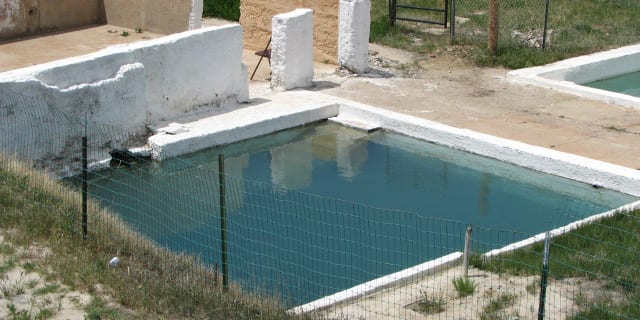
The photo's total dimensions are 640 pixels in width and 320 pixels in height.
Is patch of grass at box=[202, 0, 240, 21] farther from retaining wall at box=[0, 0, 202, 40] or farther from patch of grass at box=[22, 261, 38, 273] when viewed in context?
patch of grass at box=[22, 261, 38, 273]

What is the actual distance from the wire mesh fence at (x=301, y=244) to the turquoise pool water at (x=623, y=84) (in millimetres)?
6118

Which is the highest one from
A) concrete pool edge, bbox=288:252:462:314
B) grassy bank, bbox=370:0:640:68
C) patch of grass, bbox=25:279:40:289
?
grassy bank, bbox=370:0:640:68

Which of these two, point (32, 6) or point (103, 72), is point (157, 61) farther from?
point (32, 6)

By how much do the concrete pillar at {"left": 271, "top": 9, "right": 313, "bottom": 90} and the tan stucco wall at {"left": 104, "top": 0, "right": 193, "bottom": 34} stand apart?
12.1 feet

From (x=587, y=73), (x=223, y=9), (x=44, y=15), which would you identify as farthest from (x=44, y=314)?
(x=223, y=9)

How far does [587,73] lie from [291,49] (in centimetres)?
548

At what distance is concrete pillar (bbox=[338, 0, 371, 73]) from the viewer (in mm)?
17297

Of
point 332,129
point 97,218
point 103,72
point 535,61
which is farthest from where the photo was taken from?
point 535,61

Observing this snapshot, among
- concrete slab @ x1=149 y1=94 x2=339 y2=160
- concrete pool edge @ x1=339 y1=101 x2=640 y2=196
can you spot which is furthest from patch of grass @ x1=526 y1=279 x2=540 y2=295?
concrete slab @ x1=149 y1=94 x2=339 y2=160

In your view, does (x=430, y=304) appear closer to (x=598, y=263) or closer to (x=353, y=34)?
(x=598, y=263)

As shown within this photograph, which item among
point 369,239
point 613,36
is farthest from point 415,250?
point 613,36

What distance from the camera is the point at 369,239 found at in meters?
11.4

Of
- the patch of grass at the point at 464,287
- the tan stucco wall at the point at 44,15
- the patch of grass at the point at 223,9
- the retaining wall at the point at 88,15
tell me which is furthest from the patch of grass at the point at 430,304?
the tan stucco wall at the point at 44,15

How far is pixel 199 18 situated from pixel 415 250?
9.07 meters
